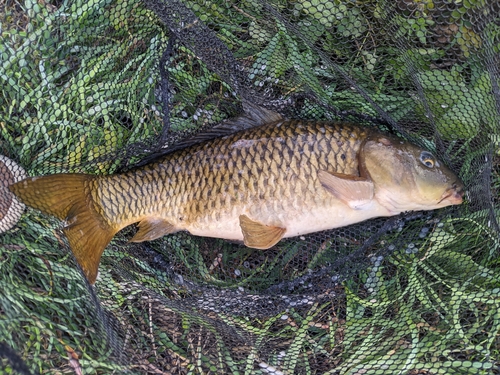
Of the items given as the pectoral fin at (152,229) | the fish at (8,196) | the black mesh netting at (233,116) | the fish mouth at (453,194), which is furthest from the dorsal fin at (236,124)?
the fish mouth at (453,194)

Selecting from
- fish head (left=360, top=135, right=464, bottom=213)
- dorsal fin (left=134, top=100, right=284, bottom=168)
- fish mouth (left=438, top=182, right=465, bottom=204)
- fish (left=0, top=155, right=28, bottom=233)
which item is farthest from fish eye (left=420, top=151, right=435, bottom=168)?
fish (left=0, top=155, right=28, bottom=233)

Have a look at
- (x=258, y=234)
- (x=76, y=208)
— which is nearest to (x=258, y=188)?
(x=258, y=234)

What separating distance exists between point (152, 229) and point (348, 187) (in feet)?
2.66

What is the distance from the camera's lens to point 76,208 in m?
1.90

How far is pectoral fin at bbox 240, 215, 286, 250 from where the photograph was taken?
1.86m

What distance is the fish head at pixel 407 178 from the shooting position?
183cm

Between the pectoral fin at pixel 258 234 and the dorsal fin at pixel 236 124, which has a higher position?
the dorsal fin at pixel 236 124

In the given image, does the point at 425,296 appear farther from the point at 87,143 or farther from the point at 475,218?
the point at 87,143

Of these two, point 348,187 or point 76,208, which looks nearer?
point 348,187

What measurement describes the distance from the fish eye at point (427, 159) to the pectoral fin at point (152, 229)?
3.41 ft

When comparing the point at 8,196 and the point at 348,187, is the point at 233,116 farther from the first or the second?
the point at 8,196

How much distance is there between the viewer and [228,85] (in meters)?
2.07

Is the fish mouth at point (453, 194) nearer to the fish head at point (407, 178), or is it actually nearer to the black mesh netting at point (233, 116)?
the fish head at point (407, 178)

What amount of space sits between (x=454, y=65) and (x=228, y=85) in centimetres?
94
